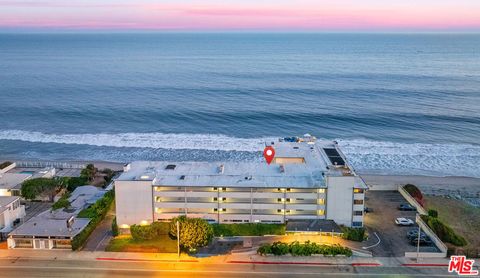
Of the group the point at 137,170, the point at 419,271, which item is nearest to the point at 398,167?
the point at 419,271

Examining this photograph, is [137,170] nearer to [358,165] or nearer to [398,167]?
[358,165]

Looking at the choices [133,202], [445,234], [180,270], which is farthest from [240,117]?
[180,270]

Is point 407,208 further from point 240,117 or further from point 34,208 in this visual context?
→ point 240,117

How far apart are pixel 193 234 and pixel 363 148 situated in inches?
2262

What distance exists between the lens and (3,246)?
172 feet

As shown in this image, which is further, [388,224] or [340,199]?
[388,224]

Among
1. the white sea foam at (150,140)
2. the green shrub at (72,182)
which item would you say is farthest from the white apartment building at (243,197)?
the white sea foam at (150,140)

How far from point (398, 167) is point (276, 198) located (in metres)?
39.6

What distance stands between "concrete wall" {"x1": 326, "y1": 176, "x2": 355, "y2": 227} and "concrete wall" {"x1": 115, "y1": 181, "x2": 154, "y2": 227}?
21312mm

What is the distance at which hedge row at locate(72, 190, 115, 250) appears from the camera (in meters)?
51.6

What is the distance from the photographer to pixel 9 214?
56938 mm

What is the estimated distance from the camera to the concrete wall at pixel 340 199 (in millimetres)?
55031

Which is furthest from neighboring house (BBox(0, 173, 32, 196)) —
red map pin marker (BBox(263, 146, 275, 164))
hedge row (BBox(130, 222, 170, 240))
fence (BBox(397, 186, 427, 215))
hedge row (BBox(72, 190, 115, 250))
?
fence (BBox(397, 186, 427, 215))

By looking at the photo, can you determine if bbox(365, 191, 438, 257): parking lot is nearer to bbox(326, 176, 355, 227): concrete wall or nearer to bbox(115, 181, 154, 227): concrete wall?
bbox(326, 176, 355, 227): concrete wall
